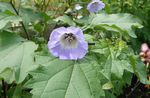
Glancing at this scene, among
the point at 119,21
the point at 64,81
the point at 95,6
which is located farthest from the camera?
the point at 95,6

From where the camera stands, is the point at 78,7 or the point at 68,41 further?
the point at 78,7

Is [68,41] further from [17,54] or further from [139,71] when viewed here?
[139,71]

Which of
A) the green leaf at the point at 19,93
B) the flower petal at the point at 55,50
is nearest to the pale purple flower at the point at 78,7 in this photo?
the green leaf at the point at 19,93

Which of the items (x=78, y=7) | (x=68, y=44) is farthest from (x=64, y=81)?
(x=78, y=7)

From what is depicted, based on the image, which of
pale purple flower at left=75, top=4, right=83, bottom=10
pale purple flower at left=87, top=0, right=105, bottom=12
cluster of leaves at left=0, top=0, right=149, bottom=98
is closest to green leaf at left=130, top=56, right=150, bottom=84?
cluster of leaves at left=0, top=0, right=149, bottom=98

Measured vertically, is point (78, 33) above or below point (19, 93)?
above

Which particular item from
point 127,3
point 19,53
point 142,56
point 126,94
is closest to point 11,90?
point 19,53
